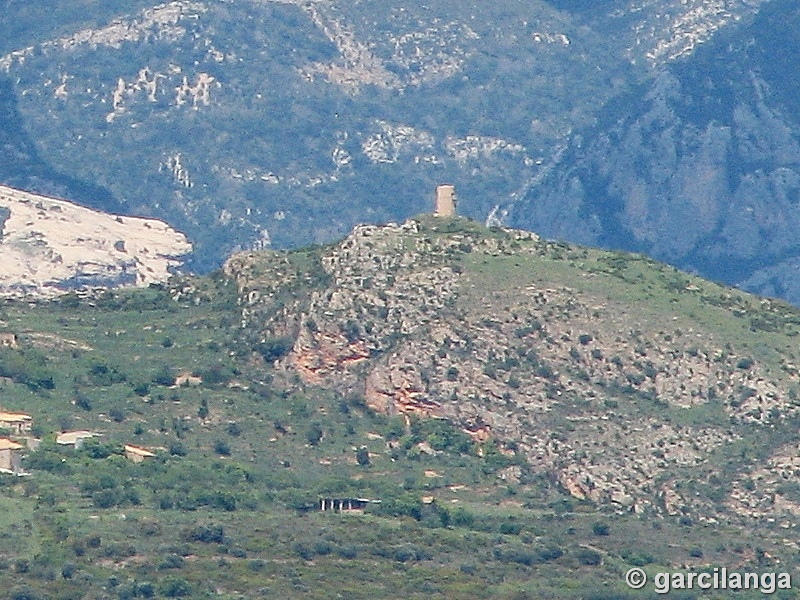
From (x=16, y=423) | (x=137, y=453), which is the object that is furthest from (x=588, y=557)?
(x=16, y=423)

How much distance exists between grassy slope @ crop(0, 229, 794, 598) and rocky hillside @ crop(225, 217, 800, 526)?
1.16 ft

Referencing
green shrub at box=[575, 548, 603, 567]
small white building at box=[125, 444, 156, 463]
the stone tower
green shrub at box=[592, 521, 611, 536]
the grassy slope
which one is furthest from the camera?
the stone tower

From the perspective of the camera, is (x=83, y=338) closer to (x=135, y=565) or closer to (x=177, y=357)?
(x=177, y=357)

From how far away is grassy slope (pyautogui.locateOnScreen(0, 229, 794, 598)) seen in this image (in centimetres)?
11450

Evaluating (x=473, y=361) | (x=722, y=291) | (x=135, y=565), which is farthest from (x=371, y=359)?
(x=135, y=565)

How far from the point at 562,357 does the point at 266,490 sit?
10691 millimetres

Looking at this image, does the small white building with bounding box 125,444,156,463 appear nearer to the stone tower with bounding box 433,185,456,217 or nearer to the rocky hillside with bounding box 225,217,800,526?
the rocky hillside with bounding box 225,217,800,526

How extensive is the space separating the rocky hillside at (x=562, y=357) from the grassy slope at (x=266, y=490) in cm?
35

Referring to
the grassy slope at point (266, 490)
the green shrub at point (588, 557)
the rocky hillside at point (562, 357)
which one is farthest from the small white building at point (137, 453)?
the green shrub at point (588, 557)

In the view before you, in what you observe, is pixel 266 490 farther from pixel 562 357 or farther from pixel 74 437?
pixel 562 357

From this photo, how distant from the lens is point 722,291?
141m

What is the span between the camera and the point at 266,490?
4963 inches

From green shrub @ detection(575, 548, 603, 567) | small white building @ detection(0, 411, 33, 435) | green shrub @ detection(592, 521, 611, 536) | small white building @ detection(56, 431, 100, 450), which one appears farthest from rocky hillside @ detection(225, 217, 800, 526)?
small white building @ detection(0, 411, 33, 435)

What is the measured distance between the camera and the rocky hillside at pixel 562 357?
5064 inches
